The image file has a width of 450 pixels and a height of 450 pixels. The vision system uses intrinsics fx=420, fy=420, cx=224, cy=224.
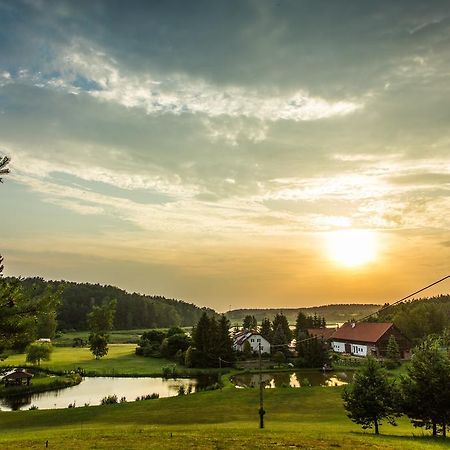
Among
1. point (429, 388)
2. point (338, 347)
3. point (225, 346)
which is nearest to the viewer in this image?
point (429, 388)

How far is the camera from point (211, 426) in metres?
33.0

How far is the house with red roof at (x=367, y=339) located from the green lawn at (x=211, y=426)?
4735 centimetres

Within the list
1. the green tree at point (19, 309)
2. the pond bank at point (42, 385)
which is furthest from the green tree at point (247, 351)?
the green tree at point (19, 309)

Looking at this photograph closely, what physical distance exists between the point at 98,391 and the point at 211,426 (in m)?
34.3

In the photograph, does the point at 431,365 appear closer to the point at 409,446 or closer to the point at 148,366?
the point at 409,446

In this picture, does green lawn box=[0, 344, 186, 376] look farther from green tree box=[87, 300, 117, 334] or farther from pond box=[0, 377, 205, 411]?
green tree box=[87, 300, 117, 334]

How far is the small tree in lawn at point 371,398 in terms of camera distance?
97.5 ft

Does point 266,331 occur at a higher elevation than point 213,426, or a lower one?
higher

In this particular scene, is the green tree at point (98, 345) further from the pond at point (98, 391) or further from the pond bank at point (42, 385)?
the pond at point (98, 391)

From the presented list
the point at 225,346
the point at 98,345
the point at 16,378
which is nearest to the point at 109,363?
the point at 98,345

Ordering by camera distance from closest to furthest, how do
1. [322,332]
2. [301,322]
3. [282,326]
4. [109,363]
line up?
[109,363]
[282,326]
[322,332]
[301,322]

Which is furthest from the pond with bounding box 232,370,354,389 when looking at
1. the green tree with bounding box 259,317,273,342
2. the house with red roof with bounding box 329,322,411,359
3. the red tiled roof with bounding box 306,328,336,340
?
the red tiled roof with bounding box 306,328,336,340

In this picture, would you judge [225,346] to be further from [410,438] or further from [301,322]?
[410,438]

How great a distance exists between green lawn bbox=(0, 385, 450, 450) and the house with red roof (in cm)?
4735
